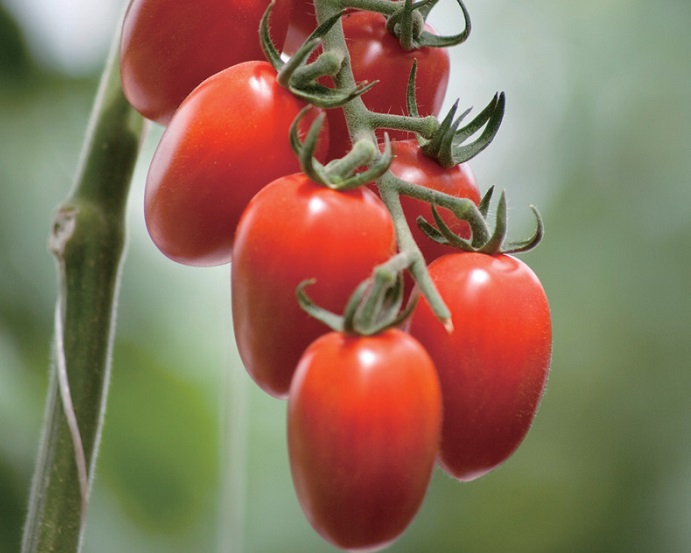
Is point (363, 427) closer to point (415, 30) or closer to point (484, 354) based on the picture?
point (484, 354)

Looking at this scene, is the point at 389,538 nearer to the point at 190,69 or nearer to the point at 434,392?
the point at 434,392

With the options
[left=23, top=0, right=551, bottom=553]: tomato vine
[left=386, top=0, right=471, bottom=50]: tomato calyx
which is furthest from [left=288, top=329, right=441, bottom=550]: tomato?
[left=386, top=0, right=471, bottom=50]: tomato calyx

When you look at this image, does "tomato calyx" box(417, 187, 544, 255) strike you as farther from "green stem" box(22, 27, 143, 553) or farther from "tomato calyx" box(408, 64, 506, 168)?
"green stem" box(22, 27, 143, 553)

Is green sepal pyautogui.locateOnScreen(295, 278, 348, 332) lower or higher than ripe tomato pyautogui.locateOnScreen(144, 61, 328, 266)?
lower

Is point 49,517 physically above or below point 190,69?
below

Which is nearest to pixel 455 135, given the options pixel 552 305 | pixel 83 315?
pixel 83 315

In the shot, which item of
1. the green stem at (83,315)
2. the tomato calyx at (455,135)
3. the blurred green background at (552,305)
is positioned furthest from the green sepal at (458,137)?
the blurred green background at (552,305)

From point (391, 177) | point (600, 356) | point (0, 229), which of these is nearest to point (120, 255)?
point (391, 177)
